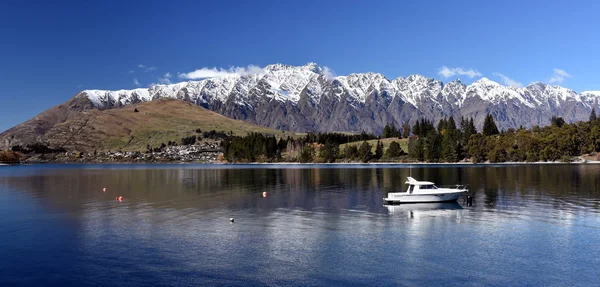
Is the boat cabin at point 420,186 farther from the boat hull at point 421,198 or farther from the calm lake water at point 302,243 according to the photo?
the calm lake water at point 302,243

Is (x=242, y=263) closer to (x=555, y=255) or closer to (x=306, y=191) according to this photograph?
(x=555, y=255)

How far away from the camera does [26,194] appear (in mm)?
116188

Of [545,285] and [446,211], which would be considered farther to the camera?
[446,211]


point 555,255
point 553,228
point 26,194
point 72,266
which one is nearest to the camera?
point 72,266

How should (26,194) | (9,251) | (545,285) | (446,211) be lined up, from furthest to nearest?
1. (26,194)
2. (446,211)
3. (9,251)
4. (545,285)

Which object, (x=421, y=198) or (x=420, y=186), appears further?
(x=420, y=186)

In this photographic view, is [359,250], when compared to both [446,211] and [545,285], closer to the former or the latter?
[545,285]

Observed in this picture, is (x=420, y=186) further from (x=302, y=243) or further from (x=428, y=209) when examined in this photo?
(x=302, y=243)

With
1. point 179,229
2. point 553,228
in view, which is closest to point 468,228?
point 553,228

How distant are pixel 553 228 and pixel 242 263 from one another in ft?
136

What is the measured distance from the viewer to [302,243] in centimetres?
5347

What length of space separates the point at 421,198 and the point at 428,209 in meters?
5.89

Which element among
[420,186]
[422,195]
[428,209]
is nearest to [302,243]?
[428,209]

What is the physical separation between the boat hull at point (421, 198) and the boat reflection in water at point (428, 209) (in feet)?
2.57
